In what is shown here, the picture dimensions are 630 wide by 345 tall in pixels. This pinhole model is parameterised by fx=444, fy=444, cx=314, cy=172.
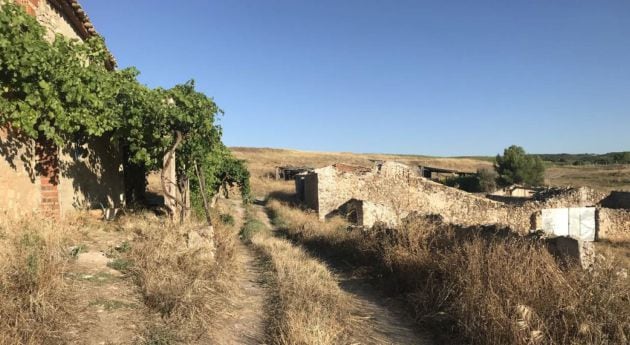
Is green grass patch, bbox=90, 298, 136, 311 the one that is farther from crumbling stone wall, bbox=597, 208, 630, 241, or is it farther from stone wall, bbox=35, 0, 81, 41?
crumbling stone wall, bbox=597, 208, 630, 241

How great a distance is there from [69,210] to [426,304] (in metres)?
7.61

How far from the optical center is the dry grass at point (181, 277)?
5.12 metres

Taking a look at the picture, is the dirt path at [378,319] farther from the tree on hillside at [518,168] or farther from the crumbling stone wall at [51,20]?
the tree on hillside at [518,168]

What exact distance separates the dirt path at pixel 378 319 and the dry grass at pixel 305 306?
0.70 feet


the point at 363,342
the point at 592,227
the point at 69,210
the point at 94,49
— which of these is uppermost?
the point at 94,49

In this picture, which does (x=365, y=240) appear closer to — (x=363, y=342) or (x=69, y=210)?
(x=363, y=342)

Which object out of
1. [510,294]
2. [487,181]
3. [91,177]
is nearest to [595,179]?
[487,181]

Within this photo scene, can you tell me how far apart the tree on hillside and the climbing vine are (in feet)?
128

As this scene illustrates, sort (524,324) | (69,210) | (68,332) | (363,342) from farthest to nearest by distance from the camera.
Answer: (69,210) < (363,342) < (524,324) < (68,332)

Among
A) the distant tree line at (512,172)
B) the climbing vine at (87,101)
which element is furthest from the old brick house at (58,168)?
the distant tree line at (512,172)

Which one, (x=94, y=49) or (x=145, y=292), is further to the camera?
(x=94, y=49)

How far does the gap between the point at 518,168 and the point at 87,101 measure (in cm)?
4379

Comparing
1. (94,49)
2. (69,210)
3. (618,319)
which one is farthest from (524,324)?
(94,49)

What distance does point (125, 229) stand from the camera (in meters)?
8.76
